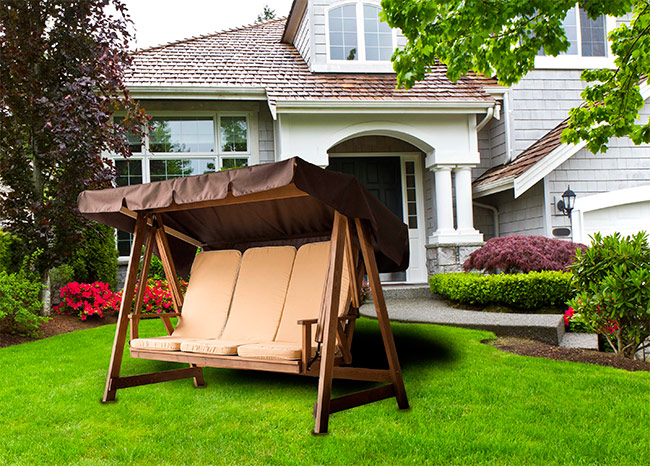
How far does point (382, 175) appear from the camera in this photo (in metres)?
12.5

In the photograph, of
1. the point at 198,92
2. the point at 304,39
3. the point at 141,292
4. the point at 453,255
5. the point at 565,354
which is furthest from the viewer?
the point at 304,39

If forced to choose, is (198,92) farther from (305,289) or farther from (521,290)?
(305,289)

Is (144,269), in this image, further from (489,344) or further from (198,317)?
(489,344)

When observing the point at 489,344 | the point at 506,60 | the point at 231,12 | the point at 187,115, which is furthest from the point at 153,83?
the point at 231,12

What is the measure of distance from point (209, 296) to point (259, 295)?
0.56 m

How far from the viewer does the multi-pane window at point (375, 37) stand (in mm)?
11984

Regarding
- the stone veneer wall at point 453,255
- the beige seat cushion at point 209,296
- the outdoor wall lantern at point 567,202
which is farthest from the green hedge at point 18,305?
the outdoor wall lantern at point 567,202

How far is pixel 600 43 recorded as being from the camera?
41.9ft

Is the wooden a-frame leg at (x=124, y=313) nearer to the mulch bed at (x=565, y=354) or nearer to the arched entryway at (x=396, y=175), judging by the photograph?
the mulch bed at (x=565, y=354)

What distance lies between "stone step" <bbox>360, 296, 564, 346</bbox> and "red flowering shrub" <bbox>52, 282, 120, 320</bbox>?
12.4 ft

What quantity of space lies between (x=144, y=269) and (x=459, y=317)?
4.26 m

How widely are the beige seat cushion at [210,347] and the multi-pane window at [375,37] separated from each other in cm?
856

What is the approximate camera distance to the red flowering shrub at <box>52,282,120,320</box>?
8742mm

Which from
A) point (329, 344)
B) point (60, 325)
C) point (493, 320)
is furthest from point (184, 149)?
point (329, 344)
